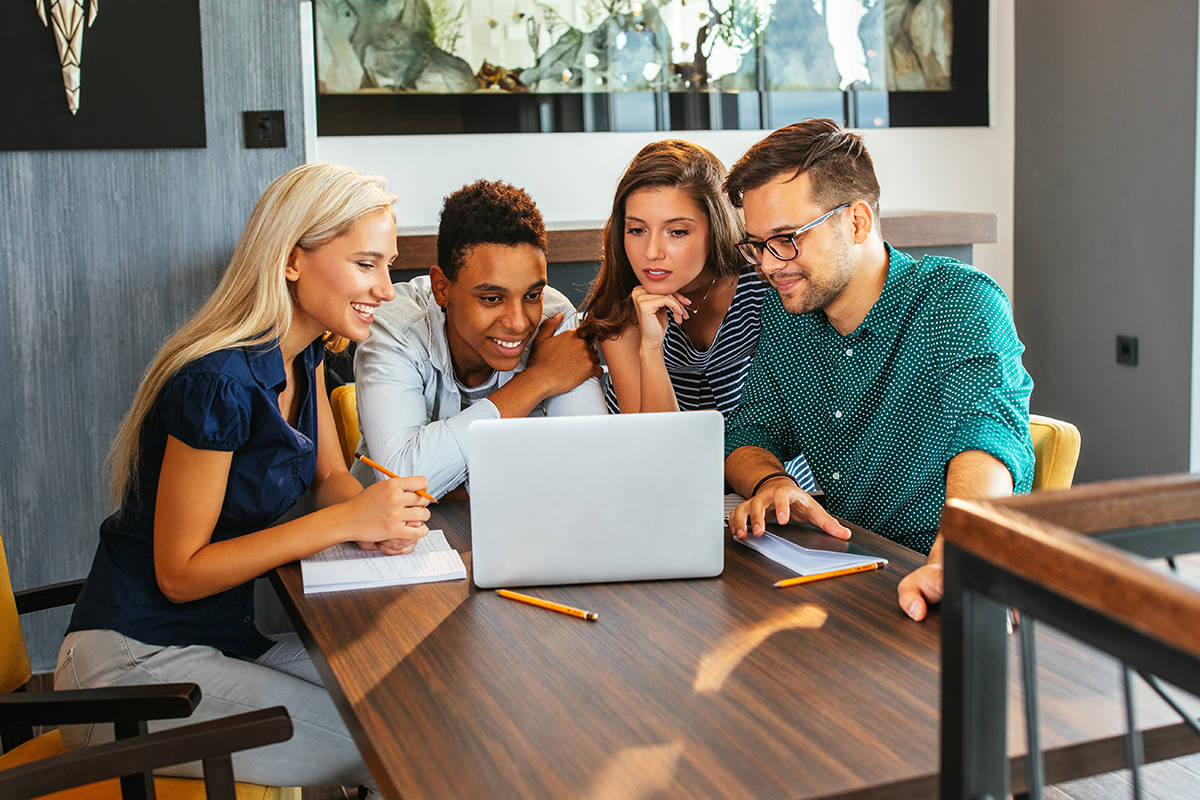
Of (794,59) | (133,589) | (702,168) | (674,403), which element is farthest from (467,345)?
(794,59)

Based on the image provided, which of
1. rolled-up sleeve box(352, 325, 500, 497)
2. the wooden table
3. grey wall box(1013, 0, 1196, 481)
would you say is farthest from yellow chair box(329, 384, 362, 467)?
grey wall box(1013, 0, 1196, 481)

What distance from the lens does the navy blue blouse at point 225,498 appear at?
1473 millimetres

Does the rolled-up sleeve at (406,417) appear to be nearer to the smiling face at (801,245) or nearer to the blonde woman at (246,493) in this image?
the blonde woman at (246,493)

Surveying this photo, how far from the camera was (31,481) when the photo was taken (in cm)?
261

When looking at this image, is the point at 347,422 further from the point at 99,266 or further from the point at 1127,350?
the point at 1127,350

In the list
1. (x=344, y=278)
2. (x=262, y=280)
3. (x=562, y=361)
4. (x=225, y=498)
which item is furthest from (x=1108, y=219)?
(x=225, y=498)

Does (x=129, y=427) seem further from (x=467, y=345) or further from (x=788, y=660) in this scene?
(x=788, y=660)

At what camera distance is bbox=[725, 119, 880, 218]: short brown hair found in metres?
1.74

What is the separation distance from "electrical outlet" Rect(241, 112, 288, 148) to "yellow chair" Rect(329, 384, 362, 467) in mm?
715

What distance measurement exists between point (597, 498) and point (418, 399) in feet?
2.22

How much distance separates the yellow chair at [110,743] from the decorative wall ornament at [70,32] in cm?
→ 138

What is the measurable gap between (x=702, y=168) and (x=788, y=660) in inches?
46.9

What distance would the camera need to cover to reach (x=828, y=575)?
1.36m

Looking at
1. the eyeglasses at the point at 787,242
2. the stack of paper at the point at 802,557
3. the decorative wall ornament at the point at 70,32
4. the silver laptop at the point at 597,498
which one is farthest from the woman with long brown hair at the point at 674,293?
the decorative wall ornament at the point at 70,32
